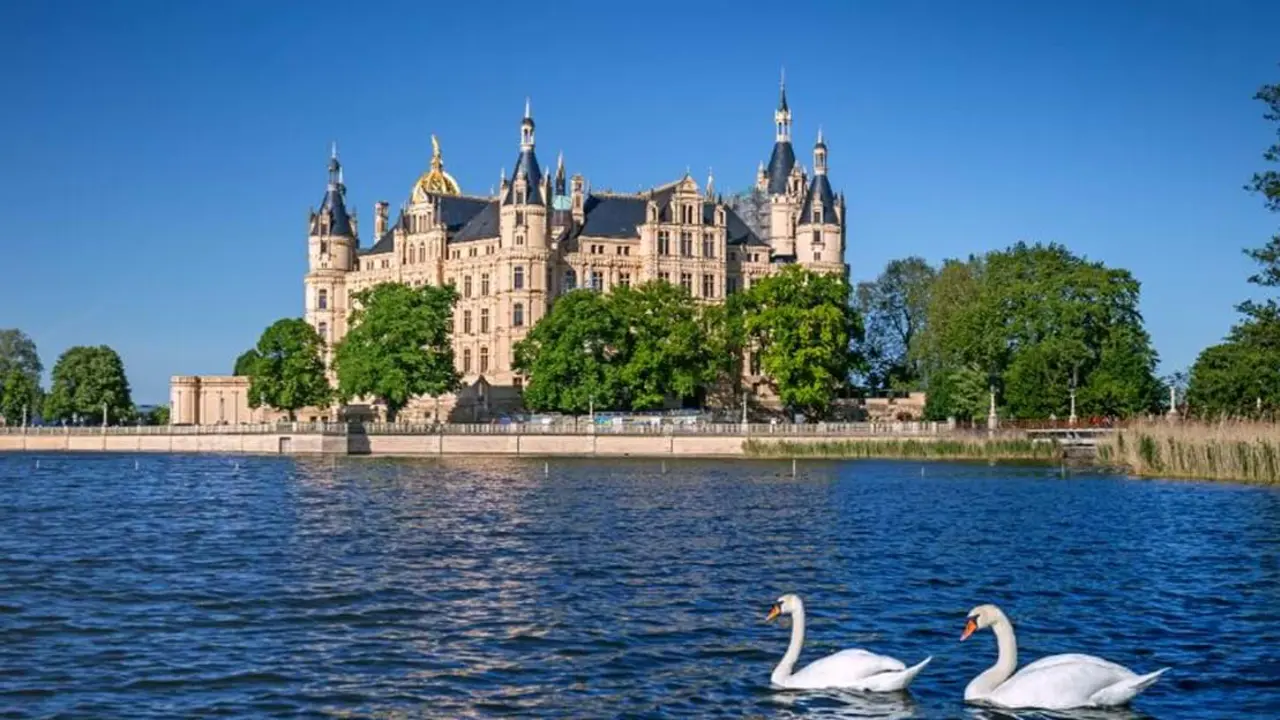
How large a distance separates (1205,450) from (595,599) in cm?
3384

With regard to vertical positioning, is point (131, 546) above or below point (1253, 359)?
below

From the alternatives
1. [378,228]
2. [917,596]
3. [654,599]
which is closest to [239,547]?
[654,599]

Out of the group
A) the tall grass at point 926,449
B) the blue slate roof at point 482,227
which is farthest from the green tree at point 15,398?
the tall grass at point 926,449

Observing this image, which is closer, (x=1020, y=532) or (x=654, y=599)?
(x=654, y=599)

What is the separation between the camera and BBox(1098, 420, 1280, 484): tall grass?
48.4m

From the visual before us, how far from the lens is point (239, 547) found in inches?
1283

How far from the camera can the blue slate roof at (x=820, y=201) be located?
120 m

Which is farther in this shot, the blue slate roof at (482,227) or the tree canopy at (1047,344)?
the blue slate roof at (482,227)

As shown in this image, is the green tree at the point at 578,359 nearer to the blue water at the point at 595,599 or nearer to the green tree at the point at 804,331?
the green tree at the point at 804,331

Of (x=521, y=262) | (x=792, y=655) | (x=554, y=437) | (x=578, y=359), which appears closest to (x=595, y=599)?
(x=792, y=655)

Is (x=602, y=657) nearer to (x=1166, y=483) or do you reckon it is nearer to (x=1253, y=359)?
(x=1253, y=359)

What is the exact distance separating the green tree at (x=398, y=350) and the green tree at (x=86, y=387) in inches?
1427

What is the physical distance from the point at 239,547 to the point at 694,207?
3390 inches

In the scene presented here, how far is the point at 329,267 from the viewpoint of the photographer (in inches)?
5074
